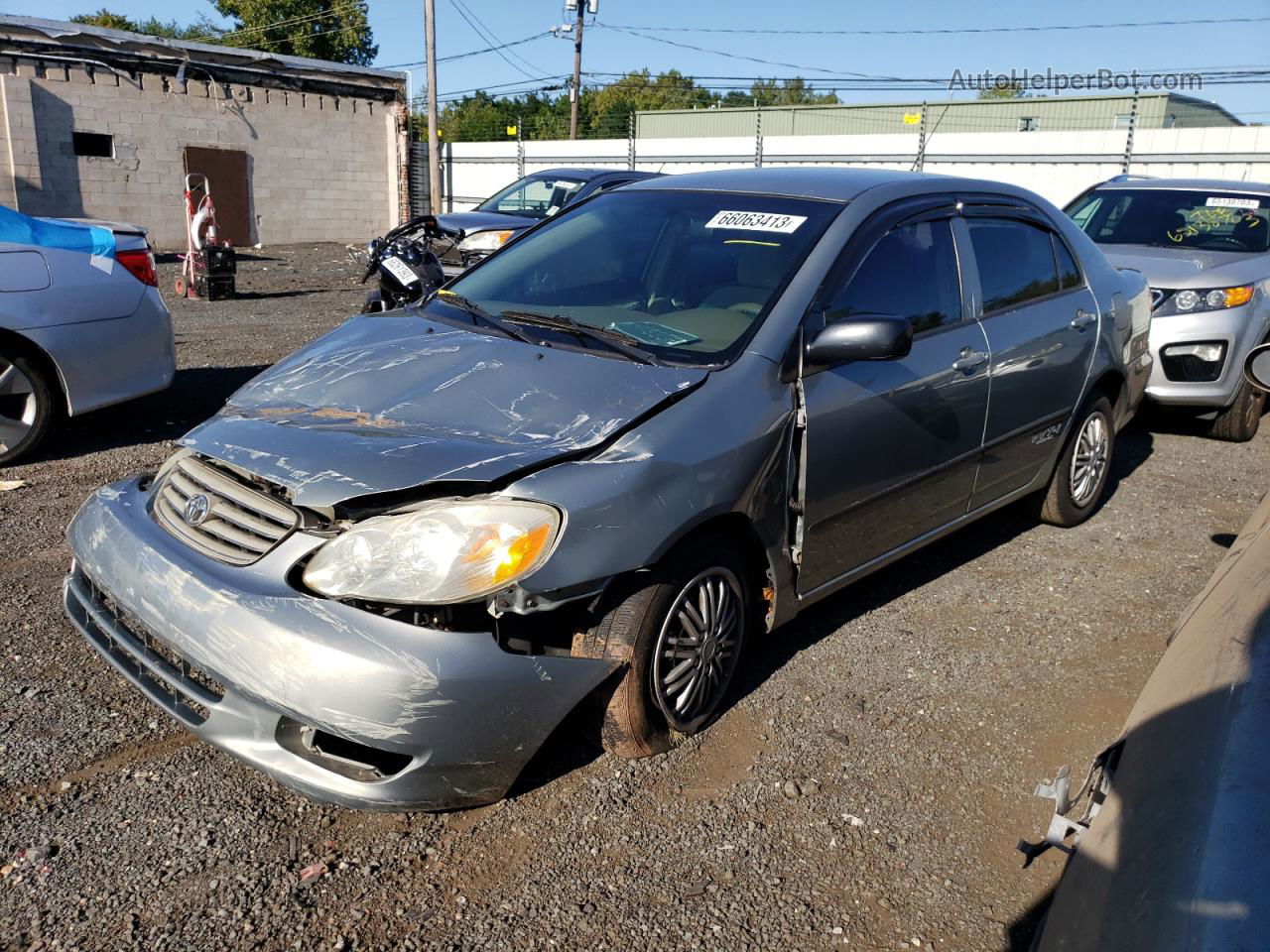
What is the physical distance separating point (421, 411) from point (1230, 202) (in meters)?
7.54

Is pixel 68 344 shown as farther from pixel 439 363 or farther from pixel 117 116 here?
pixel 117 116

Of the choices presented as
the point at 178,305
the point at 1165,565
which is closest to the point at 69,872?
the point at 1165,565

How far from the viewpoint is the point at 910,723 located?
3.44m

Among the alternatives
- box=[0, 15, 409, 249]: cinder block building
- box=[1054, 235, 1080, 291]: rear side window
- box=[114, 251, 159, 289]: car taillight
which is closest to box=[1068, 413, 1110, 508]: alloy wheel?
box=[1054, 235, 1080, 291]: rear side window

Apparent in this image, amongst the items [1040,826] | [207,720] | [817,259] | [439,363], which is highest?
[817,259]

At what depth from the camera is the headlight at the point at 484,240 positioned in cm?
1064

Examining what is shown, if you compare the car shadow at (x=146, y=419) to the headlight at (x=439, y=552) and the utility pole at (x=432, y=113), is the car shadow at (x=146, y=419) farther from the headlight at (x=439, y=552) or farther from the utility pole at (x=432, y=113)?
the utility pole at (x=432, y=113)

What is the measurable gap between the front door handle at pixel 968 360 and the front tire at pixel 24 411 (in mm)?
4706

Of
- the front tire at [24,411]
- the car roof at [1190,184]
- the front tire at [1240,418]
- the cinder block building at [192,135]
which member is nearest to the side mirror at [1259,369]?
the front tire at [1240,418]

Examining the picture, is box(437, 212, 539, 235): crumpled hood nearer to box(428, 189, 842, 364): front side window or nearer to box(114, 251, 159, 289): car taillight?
box(114, 251, 159, 289): car taillight

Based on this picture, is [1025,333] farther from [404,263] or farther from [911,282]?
[404,263]

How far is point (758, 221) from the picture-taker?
12.4ft

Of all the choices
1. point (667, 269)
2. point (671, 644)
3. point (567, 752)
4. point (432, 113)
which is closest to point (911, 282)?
point (667, 269)

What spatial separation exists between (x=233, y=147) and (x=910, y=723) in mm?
22223
